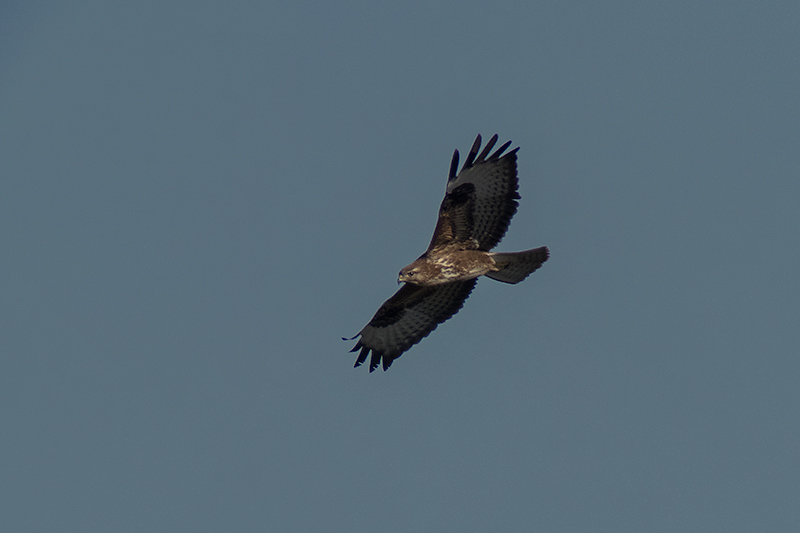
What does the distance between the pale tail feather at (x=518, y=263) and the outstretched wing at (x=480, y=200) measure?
27 centimetres

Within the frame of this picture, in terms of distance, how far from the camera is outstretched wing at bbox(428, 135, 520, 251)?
520 inches

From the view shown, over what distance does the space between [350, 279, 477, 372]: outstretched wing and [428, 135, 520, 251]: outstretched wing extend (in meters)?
1.18

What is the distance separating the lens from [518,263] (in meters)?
13.1

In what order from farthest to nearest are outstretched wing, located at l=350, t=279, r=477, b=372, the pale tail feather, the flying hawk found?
outstretched wing, located at l=350, t=279, r=477, b=372 → the flying hawk → the pale tail feather

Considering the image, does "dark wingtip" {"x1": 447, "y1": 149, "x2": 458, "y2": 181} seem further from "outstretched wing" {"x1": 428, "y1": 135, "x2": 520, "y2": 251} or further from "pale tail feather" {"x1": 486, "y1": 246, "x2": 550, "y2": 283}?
"pale tail feather" {"x1": 486, "y1": 246, "x2": 550, "y2": 283}

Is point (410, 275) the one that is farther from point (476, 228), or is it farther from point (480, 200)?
point (480, 200)

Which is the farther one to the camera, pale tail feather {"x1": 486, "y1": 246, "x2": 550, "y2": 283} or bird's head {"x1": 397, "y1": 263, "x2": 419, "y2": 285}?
bird's head {"x1": 397, "y1": 263, "x2": 419, "y2": 285}

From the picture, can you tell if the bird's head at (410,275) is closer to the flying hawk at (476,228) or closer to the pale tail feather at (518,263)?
the flying hawk at (476,228)

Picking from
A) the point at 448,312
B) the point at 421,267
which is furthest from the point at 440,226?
the point at 448,312

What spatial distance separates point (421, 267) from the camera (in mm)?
13172

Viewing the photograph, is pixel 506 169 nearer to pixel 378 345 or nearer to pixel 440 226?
pixel 440 226

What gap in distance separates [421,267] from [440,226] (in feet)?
1.92

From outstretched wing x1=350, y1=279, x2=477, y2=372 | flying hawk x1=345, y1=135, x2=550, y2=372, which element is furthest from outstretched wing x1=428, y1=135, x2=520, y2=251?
outstretched wing x1=350, y1=279, x2=477, y2=372

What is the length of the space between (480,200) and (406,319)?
2.25 meters
